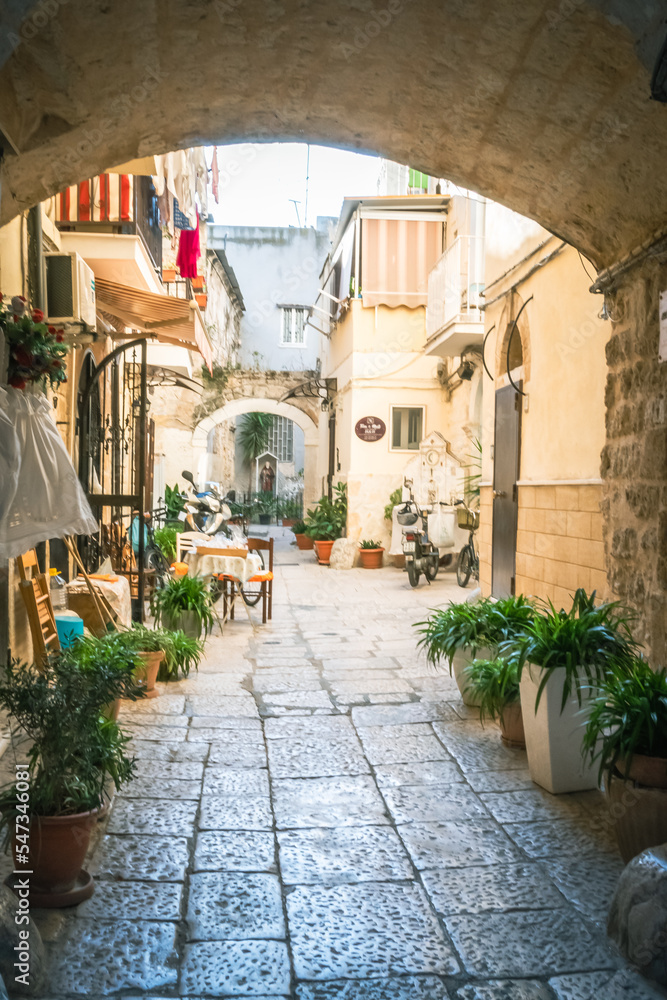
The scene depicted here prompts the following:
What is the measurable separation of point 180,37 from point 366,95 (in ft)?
3.14

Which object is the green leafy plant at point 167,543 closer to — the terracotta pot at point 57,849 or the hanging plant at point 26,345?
the hanging plant at point 26,345

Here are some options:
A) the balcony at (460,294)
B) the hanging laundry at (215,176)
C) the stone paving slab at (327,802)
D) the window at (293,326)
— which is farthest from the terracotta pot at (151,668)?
the window at (293,326)

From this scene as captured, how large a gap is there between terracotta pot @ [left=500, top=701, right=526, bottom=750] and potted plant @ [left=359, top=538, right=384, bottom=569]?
9.33 m

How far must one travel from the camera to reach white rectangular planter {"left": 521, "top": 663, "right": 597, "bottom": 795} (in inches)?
143

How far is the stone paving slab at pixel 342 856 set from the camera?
2.91 m

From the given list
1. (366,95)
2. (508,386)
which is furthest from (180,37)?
(508,386)

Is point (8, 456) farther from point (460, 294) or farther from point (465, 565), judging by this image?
point (460, 294)

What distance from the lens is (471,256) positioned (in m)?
10.9

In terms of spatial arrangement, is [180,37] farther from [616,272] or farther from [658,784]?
[658,784]

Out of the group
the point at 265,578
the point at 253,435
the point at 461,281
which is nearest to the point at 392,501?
the point at 461,281

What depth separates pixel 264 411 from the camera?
1881 centimetres

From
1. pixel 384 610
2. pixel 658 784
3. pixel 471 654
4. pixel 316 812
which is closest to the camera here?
pixel 658 784

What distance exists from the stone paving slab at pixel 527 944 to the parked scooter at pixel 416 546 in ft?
27.2

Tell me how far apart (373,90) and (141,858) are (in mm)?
3508
